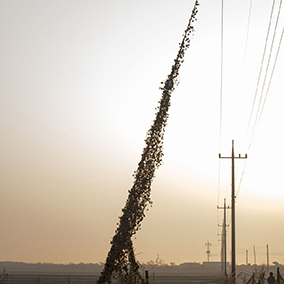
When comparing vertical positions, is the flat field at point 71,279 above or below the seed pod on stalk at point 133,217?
below

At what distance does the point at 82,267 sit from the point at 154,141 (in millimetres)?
165314

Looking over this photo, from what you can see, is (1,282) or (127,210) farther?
(1,282)

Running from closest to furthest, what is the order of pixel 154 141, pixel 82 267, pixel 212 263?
pixel 154 141 < pixel 82 267 < pixel 212 263

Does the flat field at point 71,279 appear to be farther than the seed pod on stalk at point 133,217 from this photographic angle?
Yes

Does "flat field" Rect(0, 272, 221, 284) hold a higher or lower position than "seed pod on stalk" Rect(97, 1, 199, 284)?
lower

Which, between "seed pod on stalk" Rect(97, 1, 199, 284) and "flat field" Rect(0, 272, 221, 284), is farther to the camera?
"flat field" Rect(0, 272, 221, 284)

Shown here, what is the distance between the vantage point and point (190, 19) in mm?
→ 24547

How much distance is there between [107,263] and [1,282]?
896cm

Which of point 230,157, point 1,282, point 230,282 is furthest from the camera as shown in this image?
point 230,157

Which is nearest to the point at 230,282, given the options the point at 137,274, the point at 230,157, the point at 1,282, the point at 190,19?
the point at 230,157

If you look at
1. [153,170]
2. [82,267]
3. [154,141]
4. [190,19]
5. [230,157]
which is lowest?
[82,267]

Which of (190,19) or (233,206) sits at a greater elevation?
(190,19)

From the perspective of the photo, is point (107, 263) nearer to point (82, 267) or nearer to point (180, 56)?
point (180, 56)

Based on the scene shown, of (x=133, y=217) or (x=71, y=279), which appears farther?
(x=71, y=279)
